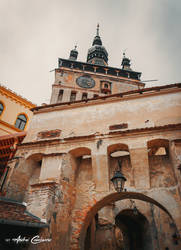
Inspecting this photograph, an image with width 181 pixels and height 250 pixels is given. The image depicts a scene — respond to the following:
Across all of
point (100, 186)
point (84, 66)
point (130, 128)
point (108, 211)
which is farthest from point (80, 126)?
point (84, 66)

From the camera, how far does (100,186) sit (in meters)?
7.28

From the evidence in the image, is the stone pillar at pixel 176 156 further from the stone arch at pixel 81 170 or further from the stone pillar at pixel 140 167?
the stone arch at pixel 81 170

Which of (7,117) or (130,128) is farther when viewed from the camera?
(7,117)

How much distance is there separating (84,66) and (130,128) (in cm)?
1977

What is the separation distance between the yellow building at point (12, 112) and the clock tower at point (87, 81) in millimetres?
3513

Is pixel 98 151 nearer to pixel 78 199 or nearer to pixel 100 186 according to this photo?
pixel 100 186

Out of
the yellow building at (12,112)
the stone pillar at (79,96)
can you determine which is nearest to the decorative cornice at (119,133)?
the yellow building at (12,112)

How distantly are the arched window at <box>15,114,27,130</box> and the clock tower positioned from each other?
12.4ft

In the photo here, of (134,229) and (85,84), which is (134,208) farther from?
(85,84)

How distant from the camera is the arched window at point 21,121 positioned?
20.9 meters

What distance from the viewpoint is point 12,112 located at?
20.7m

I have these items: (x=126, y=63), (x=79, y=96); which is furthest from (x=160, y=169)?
(x=126, y=63)

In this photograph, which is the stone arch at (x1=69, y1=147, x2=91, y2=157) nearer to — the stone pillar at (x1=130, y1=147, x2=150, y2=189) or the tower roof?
the stone pillar at (x1=130, y1=147, x2=150, y2=189)

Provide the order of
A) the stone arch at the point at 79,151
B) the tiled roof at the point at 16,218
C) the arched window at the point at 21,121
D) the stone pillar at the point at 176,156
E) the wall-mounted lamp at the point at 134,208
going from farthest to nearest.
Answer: the arched window at the point at 21,121, the wall-mounted lamp at the point at 134,208, the stone arch at the point at 79,151, the stone pillar at the point at 176,156, the tiled roof at the point at 16,218
